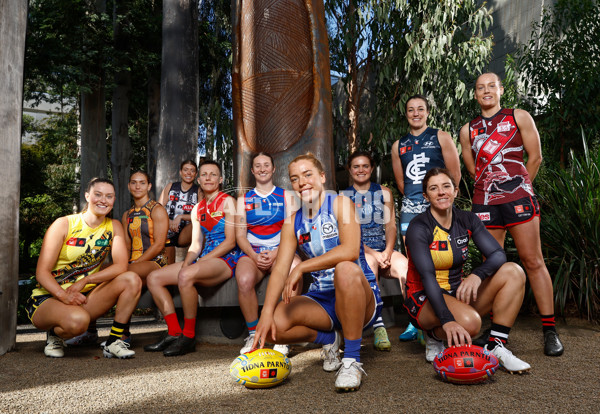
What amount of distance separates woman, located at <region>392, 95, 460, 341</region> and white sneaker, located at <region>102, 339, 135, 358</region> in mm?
2020

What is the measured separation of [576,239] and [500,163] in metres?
1.60

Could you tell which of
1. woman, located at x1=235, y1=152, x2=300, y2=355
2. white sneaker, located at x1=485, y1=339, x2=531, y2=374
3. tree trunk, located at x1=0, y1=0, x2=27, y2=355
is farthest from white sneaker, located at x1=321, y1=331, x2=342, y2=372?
tree trunk, located at x1=0, y1=0, x2=27, y2=355

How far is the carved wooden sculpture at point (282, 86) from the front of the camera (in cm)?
464

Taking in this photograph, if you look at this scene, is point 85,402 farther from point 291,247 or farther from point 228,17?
point 228,17

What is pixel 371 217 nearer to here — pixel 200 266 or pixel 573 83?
pixel 200 266

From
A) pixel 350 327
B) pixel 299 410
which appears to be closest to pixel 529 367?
pixel 350 327

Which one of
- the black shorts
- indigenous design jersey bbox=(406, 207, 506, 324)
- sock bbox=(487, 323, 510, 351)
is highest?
the black shorts

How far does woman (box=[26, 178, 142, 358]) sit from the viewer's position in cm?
354

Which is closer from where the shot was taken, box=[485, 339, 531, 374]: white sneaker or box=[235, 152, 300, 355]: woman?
box=[485, 339, 531, 374]: white sneaker

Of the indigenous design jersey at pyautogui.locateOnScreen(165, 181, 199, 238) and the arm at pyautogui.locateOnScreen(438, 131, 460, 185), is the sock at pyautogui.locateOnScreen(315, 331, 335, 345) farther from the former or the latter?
the indigenous design jersey at pyautogui.locateOnScreen(165, 181, 199, 238)

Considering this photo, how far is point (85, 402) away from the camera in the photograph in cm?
251

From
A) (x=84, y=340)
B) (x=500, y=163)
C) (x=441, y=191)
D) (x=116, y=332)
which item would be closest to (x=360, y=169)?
(x=500, y=163)

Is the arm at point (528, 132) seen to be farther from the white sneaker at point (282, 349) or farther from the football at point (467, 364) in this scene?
the white sneaker at point (282, 349)

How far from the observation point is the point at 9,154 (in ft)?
12.8
